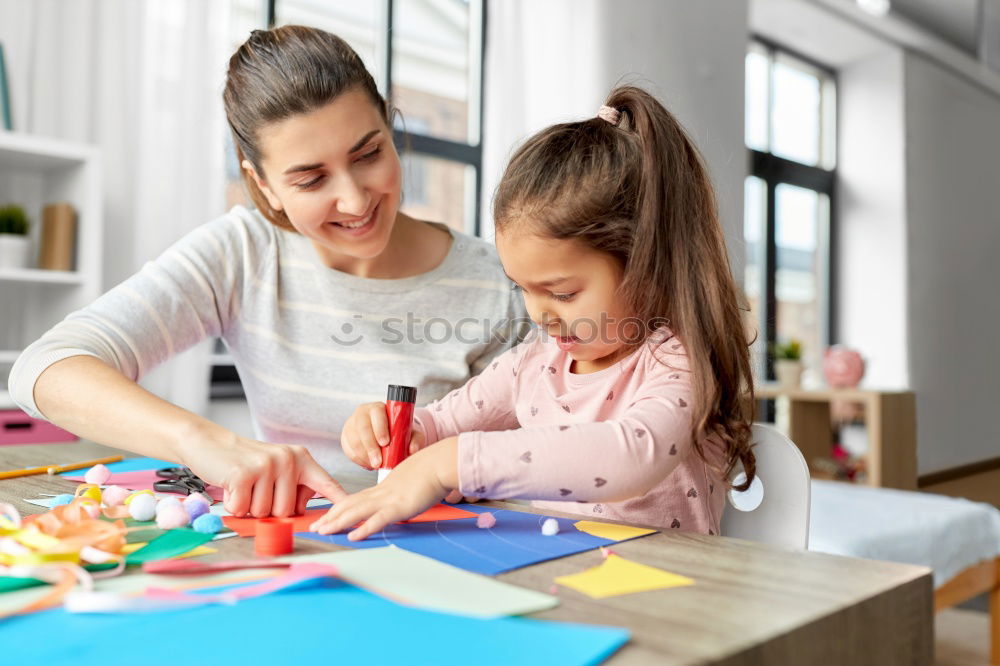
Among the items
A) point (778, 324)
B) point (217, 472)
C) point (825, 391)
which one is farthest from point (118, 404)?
point (778, 324)

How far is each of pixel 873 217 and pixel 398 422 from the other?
16.9ft

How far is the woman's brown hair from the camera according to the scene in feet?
3.80

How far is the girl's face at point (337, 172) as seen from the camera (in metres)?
1.16

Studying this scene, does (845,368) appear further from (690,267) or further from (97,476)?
(97,476)

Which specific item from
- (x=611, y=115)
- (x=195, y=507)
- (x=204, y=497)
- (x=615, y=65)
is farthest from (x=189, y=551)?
(x=615, y=65)

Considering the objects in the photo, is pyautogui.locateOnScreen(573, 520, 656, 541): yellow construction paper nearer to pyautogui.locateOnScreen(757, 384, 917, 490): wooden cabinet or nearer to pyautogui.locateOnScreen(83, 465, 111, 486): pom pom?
pyautogui.locateOnScreen(83, 465, 111, 486): pom pom

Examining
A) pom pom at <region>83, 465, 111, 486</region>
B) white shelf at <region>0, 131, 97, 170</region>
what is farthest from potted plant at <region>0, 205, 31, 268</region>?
pom pom at <region>83, 465, 111, 486</region>

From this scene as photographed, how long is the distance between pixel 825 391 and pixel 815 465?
386 mm

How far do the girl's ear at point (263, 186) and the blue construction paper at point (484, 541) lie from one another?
0.71m

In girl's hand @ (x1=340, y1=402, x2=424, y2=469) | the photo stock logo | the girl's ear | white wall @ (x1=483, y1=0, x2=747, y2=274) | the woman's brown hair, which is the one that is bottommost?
girl's hand @ (x1=340, y1=402, x2=424, y2=469)

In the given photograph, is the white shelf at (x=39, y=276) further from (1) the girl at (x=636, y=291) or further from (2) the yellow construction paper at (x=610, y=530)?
(2) the yellow construction paper at (x=610, y=530)

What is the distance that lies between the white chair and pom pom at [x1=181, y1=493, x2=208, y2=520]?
1.95ft

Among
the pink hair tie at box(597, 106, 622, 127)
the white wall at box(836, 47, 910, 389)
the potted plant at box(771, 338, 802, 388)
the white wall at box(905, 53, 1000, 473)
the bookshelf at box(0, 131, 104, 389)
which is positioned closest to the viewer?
the pink hair tie at box(597, 106, 622, 127)

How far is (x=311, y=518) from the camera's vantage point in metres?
0.78
